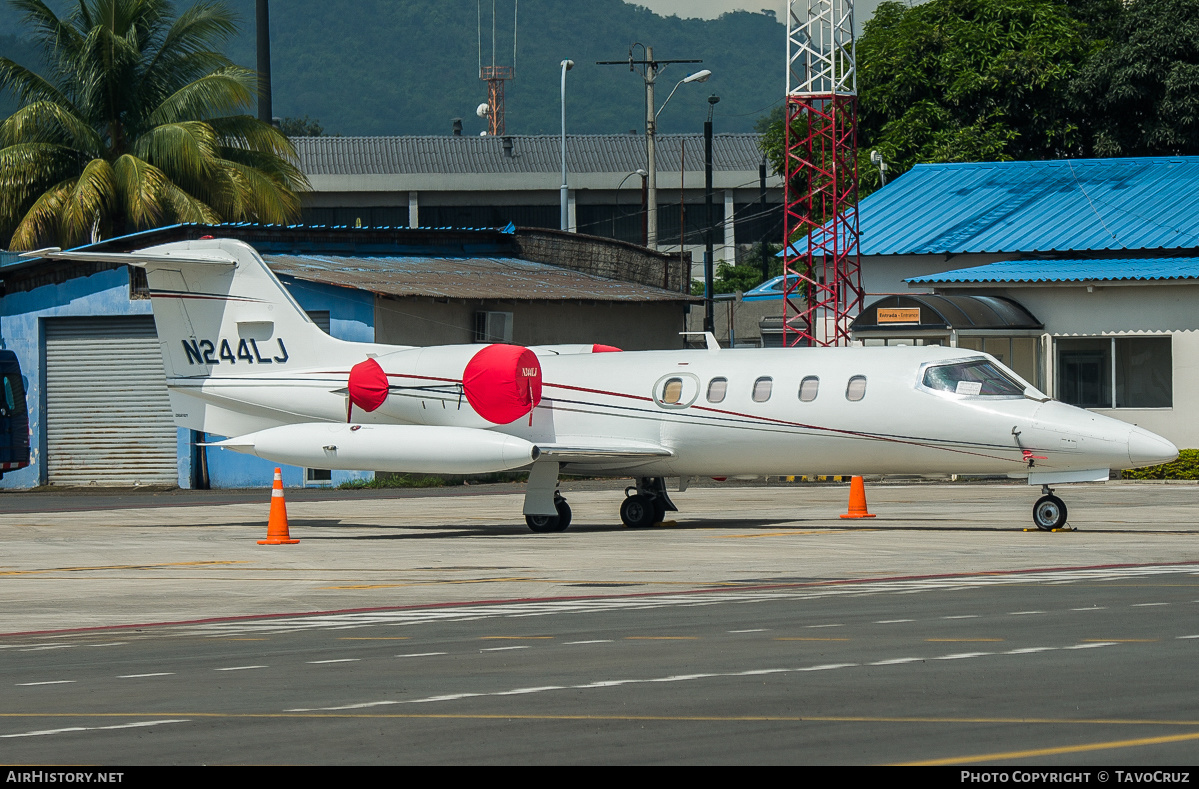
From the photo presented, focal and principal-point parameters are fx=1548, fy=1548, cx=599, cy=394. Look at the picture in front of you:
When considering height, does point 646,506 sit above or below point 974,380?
below

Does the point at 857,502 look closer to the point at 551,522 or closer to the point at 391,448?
the point at 551,522

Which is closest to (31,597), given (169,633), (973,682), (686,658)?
(169,633)

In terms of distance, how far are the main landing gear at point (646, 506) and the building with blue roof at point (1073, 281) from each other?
552 inches

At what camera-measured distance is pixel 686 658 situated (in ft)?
36.3

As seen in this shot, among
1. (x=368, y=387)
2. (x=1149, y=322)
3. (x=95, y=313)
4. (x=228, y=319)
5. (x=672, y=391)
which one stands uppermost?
(x=95, y=313)

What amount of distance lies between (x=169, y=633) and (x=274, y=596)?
2687 mm

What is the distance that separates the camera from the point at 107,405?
123 feet

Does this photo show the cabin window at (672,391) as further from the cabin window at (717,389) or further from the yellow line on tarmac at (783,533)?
the yellow line on tarmac at (783,533)

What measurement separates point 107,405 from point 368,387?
48.8ft

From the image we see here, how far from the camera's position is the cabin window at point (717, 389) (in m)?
23.7

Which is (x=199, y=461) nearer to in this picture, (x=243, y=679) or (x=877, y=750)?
(x=243, y=679)

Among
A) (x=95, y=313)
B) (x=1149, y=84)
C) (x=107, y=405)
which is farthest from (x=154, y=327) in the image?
(x=1149, y=84)

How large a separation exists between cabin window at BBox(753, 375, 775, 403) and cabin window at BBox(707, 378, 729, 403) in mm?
460

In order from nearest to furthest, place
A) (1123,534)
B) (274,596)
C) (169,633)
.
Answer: (169,633) < (274,596) < (1123,534)
